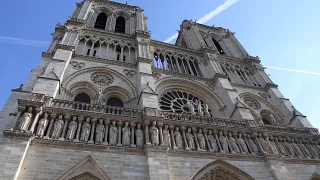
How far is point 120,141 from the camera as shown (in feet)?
31.3

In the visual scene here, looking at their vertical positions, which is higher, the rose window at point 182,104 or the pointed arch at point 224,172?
the rose window at point 182,104

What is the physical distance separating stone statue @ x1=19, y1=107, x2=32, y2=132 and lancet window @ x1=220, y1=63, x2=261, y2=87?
12.4 meters

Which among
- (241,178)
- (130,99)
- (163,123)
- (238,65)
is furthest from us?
(238,65)

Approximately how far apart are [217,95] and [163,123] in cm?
575

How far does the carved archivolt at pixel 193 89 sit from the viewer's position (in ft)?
48.7

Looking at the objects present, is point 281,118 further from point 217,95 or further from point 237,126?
point 237,126

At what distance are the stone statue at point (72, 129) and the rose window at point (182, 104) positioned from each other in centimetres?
509

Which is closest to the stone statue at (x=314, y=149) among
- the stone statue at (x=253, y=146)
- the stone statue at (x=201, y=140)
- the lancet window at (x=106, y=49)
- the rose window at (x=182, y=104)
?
the stone statue at (x=253, y=146)

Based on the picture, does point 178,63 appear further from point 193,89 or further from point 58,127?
point 58,127

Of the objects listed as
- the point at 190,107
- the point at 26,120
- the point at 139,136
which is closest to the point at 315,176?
the point at 190,107

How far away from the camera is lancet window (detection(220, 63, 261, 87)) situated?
17.8m

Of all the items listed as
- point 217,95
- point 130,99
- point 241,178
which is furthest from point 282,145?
point 130,99

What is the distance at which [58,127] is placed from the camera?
927cm

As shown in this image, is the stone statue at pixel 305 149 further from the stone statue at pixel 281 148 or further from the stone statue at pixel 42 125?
the stone statue at pixel 42 125
